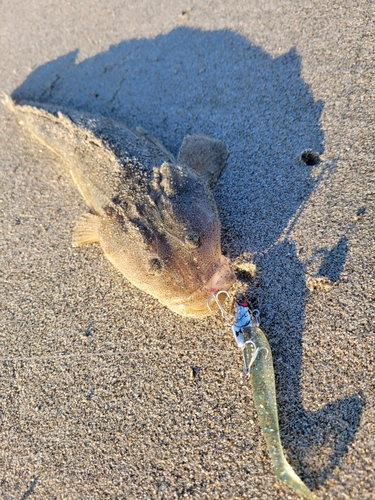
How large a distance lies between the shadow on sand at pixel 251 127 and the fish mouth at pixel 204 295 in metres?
0.37

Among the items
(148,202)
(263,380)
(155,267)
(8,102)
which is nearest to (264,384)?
(263,380)

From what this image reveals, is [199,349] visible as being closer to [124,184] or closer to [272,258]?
[272,258]

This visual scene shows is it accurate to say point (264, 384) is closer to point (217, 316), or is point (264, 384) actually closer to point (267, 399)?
point (267, 399)

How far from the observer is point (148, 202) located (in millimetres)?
2842

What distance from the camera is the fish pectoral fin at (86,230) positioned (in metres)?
3.22

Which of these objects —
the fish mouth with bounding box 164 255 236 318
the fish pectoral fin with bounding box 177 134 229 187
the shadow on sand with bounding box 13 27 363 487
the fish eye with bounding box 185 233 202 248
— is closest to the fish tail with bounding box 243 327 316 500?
the shadow on sand with bounding box 13 27 363 487

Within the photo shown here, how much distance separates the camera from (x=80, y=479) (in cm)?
249

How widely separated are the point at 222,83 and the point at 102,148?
1392mm

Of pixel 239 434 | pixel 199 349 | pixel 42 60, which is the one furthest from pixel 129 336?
pixel 42 60

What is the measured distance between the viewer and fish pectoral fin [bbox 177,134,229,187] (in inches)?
129

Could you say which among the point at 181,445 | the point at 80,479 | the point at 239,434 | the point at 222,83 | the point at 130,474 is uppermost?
the point at 222,83

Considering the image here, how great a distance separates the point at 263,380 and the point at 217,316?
56 cm

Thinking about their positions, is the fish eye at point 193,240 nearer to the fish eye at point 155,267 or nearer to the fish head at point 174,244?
the fish head at point 174,244

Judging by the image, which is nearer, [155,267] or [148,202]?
[155,267]
